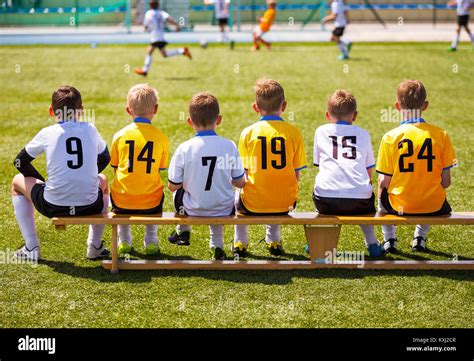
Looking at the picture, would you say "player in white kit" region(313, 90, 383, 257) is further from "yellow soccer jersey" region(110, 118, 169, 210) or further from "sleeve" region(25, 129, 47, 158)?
"sleeve" region(25, 129, 47, 158)

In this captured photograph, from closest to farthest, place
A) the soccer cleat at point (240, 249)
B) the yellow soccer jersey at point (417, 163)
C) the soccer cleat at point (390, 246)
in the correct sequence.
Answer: the yellow soccer jersey at point (417, 163) → the soccer cleat at point (240, 249) → the soccer cleat at point (390, 246)

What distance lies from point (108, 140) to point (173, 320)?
6.41m

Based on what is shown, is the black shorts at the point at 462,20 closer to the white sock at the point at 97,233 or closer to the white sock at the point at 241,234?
the white sock at the point at 241,234

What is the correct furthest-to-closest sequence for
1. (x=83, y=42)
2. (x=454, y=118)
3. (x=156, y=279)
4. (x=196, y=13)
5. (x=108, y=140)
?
(x=196, y=13)
(x=83, y=42)
(x=454, y=118)
(x=108, y=140)
(x=156, y=279)

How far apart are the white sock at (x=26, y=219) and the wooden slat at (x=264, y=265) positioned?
73cm

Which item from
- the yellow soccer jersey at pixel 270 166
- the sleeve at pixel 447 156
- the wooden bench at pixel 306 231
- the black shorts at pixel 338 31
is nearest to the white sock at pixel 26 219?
the wooden bench at pixel 306 231

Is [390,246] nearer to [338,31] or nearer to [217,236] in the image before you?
Result: [217,236]

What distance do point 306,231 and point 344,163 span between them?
25.9 inches

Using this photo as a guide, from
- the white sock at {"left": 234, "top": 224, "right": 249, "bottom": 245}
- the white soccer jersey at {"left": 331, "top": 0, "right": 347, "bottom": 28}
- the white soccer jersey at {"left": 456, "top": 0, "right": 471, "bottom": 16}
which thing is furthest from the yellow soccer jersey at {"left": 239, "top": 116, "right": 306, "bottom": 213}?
the white soccer jersey at {"left": 456, "top": 0, "right": 471, "bottom": 16}

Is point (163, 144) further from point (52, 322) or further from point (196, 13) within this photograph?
point (196, 13)

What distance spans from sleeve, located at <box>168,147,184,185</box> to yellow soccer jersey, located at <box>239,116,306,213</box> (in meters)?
0.54

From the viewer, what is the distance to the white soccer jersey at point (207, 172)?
19.7 feet

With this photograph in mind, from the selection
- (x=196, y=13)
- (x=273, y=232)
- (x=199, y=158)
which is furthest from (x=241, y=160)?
(x=196, y=13)
